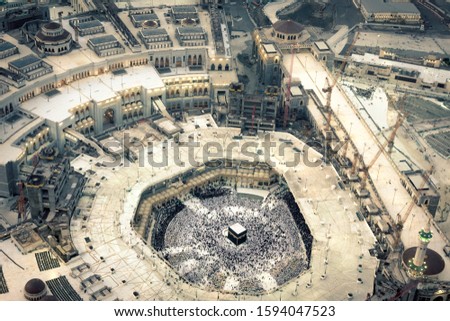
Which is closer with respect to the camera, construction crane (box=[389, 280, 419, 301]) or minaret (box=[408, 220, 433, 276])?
minaret (box=[408, 220, 433, 276])

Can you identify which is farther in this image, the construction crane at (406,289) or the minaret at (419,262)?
the construction crane at (406,289)

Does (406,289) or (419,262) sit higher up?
(419,262)

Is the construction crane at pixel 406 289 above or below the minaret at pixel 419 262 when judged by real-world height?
below

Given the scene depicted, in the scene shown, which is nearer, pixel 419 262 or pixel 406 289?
pixel 406 289

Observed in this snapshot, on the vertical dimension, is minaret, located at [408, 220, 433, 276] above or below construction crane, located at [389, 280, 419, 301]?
above

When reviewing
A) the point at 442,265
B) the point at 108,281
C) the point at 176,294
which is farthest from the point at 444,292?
the point at 108,281
